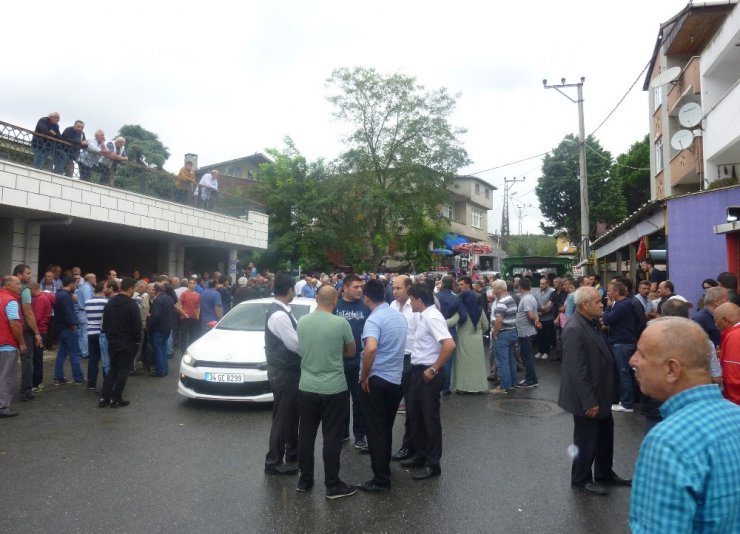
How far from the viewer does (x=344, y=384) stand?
504cm

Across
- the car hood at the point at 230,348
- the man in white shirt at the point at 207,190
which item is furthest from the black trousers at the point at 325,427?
the man in white shirt at the point at 207,190

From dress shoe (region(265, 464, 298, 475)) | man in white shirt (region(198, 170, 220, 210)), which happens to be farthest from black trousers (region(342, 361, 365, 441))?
man in white shirt (region(198, 170, 220, 210))

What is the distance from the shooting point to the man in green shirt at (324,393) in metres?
4.92

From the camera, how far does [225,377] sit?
7.79 m

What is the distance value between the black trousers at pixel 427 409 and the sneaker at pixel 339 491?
932mm


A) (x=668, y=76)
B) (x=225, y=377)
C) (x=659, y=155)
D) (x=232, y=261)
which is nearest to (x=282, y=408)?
(x=225, y=377)

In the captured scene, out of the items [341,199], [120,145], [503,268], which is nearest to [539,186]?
[341,199]

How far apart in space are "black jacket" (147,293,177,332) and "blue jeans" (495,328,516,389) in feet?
19.5

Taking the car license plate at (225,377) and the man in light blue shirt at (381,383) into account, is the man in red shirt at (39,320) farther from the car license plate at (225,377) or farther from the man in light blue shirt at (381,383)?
the man in light blue shirt at (381,383)

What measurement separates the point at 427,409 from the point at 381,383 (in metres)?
0.62

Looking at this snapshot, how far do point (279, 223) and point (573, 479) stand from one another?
29408 mm

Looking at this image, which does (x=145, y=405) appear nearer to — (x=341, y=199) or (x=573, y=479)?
(x=573, y=479)

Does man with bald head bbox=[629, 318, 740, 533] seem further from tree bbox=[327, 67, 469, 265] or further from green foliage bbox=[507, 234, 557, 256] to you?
green foliage bbox=[507, 234, 557, 256]

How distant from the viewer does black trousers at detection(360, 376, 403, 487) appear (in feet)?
16.6
